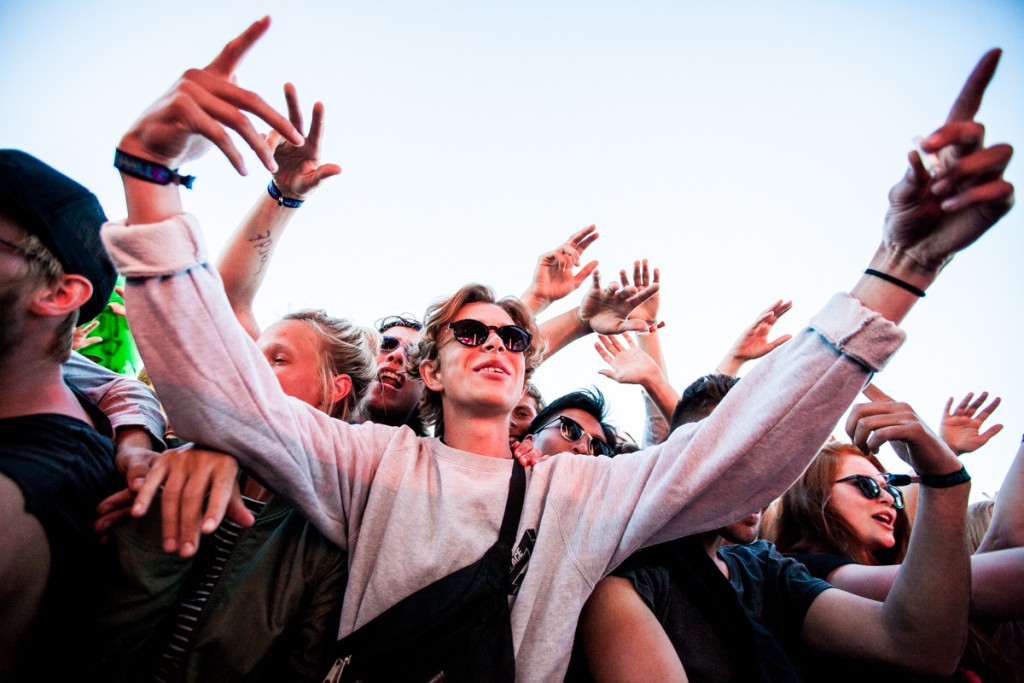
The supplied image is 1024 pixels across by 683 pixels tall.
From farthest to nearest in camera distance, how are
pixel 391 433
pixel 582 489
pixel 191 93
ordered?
pixel 391 433 < pixel 582 489 < pixel 191 93

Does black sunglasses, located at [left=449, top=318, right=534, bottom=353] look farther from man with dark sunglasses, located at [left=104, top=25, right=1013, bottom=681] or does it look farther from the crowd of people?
man with dark sunglasses, located at [left=104, top=25, right=1013, bottom=681]

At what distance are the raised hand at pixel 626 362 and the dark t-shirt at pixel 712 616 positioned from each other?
7.60 ft

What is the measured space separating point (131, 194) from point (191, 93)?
341 mm

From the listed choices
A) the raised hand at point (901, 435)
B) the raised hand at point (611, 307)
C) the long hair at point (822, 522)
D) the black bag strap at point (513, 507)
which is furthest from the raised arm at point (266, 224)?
the long hair at point (822, 522)

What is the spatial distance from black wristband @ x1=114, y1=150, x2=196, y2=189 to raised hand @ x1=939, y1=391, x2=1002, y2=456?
5.48m

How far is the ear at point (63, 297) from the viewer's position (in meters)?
1.82

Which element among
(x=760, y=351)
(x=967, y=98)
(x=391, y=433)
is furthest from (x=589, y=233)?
(x=967, y=98)

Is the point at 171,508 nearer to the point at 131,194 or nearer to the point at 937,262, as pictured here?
the point at 131,194

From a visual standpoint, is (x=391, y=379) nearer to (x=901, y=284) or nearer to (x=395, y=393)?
(x=395, y=393)

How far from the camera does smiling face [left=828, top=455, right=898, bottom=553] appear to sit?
3320mm

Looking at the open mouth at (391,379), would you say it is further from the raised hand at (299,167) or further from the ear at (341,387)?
the raised hand at (299,167)

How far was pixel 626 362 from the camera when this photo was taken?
196 inches

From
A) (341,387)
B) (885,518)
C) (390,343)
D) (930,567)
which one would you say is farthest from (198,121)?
(885,518)

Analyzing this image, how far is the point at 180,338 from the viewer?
5.35 ft
